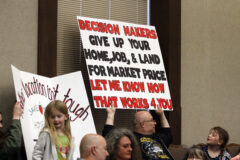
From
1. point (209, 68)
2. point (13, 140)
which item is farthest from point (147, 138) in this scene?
point (209, 68)

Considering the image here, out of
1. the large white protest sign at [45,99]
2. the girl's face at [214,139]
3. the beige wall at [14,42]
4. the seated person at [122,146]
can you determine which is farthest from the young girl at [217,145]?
the beige wall at [14,42]

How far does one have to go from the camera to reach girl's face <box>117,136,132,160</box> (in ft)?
13.3

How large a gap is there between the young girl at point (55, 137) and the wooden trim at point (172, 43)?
9.22 feet

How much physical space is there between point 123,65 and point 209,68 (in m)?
1.86

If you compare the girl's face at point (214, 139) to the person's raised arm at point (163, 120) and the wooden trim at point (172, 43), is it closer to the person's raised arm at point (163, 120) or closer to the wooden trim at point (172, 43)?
the person's raised arm at point (163, 120)

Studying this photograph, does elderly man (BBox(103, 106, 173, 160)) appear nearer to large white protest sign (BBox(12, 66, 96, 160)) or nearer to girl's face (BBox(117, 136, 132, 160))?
large white protest sign (BBox(12, 66, 96, 160))

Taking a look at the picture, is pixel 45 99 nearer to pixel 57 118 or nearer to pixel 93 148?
pixel 57 118

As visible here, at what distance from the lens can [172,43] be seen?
702 centimetres

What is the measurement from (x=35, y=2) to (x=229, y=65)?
10.7 ft

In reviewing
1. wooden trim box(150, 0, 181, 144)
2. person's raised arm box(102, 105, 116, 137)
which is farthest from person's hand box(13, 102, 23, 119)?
wooden trim box(150, 0, 181, 144)

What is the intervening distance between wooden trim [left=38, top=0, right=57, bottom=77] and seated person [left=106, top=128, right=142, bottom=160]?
76.7 inches

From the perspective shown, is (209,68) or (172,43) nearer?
(172,43)

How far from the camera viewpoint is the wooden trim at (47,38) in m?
5.82

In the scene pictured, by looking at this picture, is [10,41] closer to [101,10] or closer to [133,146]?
Result: [101,10]
